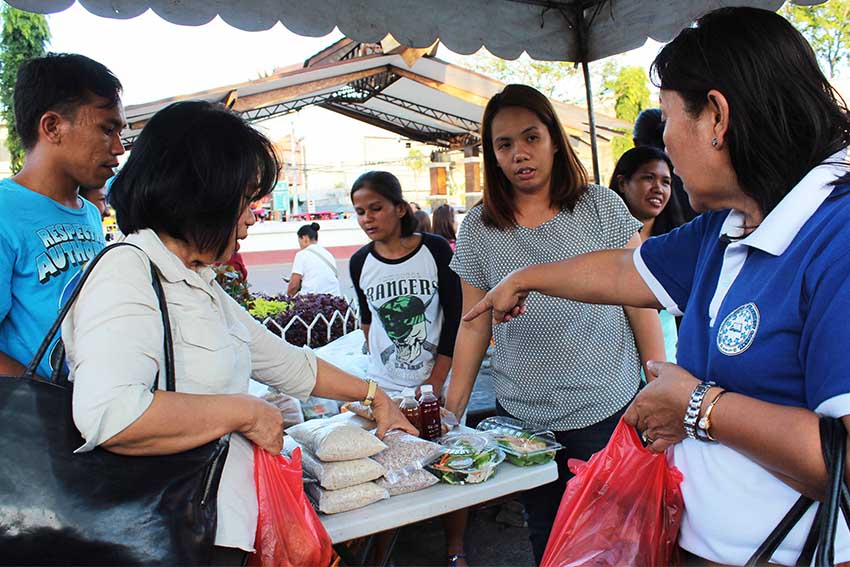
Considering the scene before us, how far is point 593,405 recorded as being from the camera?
6.41 ft

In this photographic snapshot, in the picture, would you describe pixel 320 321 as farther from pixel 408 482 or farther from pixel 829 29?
pixel 829 29

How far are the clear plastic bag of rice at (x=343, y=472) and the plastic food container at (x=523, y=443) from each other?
15.7 inches

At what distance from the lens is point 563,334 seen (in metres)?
1.97

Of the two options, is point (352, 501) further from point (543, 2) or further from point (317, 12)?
point (543, 2)

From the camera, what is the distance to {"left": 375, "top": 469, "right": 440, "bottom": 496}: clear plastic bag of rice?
158 cm

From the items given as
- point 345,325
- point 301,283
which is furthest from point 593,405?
point 301,283

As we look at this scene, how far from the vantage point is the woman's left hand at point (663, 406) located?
Result: 1065mm

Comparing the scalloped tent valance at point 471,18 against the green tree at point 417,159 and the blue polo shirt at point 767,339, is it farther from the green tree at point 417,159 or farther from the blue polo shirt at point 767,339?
the green tree at point 417,159

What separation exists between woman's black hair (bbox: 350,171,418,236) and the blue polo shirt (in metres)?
1.89

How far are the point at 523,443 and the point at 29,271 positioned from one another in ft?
4.93

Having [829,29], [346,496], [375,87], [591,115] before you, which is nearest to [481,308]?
[346,496]

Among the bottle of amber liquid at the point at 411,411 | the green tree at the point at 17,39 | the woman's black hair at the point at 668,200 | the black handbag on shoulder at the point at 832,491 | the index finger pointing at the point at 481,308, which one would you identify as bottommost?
the bottle of amber liquid at the point at 411,411

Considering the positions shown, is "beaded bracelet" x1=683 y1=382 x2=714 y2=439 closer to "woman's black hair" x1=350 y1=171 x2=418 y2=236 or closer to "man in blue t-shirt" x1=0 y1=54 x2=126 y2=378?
"man in blue t-shirt" x1=0 y1=54 x2=126 y2=378

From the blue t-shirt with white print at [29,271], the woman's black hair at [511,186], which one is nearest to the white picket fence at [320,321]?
the woman's black hair at [511,186]
